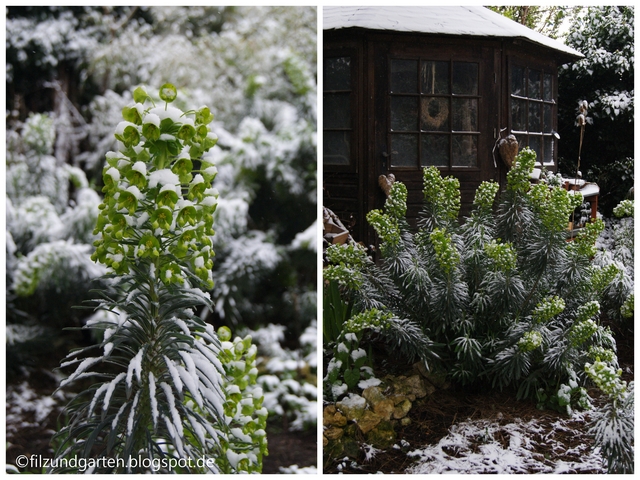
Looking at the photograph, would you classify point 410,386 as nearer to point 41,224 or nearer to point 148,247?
point 148,247

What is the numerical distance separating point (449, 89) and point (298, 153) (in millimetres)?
549

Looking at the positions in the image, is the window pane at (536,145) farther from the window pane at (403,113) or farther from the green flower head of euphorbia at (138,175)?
the green flower head of euphorbia at (138,175)

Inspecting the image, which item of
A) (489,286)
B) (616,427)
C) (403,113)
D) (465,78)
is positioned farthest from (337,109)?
(616,427)

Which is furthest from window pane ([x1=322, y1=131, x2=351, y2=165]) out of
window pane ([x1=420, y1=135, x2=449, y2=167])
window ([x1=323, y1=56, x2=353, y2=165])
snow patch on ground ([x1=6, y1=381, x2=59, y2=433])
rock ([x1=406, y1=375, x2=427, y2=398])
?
snow patch on ground ([x1=6, y1=381, x2=59, y2=433])

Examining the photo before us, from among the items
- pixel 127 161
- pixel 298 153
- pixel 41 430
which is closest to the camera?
pixel 127 161

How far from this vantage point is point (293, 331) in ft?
6.58

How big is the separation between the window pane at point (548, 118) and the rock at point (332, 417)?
47.0 inches

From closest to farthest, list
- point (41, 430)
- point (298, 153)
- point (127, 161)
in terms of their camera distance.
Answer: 1. point (127, 161)
2. point (41, 430)
3. point (298, 153)

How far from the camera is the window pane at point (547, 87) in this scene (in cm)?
196

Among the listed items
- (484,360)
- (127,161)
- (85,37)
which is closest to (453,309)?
(484,360)

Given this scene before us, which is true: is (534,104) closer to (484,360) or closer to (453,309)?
(453,309)

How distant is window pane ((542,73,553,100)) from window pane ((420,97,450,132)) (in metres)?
0.36

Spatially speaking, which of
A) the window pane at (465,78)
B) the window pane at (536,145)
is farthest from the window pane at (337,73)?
the window pane at (536,145)

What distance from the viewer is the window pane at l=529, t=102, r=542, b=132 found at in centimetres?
196
